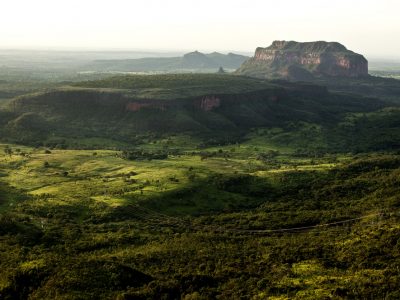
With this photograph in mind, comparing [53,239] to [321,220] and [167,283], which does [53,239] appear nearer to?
[167,283]

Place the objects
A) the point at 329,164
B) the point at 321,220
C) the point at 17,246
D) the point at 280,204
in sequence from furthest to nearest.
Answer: the point at 329,164 → the point at 280,204 → the point at 321,220 → the point at 17,246

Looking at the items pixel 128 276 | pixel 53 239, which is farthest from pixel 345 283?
pixel 53 239

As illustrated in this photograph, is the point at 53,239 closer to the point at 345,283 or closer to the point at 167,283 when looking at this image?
the point at 167,283

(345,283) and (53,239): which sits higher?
(345,283)

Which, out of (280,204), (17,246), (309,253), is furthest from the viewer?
(280,204)

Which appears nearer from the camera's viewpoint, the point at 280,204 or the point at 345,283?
the point at 345,283

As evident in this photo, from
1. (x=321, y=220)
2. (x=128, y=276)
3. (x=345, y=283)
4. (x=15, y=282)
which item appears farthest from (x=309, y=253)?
(x=15, y=282)
